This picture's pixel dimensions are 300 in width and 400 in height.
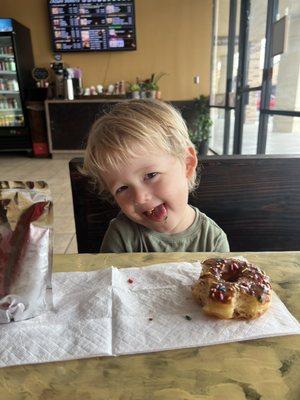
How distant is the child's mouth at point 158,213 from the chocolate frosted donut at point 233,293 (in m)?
0.27

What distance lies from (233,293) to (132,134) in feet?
1.28

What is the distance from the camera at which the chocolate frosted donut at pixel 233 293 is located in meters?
0.48

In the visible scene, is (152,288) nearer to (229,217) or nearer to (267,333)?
(267,333)

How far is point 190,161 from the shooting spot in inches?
33.0

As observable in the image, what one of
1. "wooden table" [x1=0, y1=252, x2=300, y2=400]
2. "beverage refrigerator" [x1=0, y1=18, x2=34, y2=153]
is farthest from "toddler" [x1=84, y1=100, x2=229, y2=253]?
"beverage refrigerator" [x1=0, y1=18, x2=34, y2=153]

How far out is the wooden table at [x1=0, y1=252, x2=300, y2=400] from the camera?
0.36m

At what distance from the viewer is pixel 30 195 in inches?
19.2

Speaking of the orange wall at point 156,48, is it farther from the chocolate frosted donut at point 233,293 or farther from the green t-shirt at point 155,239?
the chocolate frosted donut at point 233,293

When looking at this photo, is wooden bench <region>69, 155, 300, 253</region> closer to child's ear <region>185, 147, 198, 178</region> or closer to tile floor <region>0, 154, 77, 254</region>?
child's ear <region>185, 147, 198, 178</region>

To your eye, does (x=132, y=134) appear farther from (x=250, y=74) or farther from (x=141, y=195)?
(x=250, y=74)

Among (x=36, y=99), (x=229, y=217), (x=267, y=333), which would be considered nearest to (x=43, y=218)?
(x=267, y=333)

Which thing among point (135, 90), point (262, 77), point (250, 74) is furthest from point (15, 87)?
point (262, 77)

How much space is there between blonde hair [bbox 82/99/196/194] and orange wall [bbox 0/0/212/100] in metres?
5.29

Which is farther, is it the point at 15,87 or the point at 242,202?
the point at 15,87
